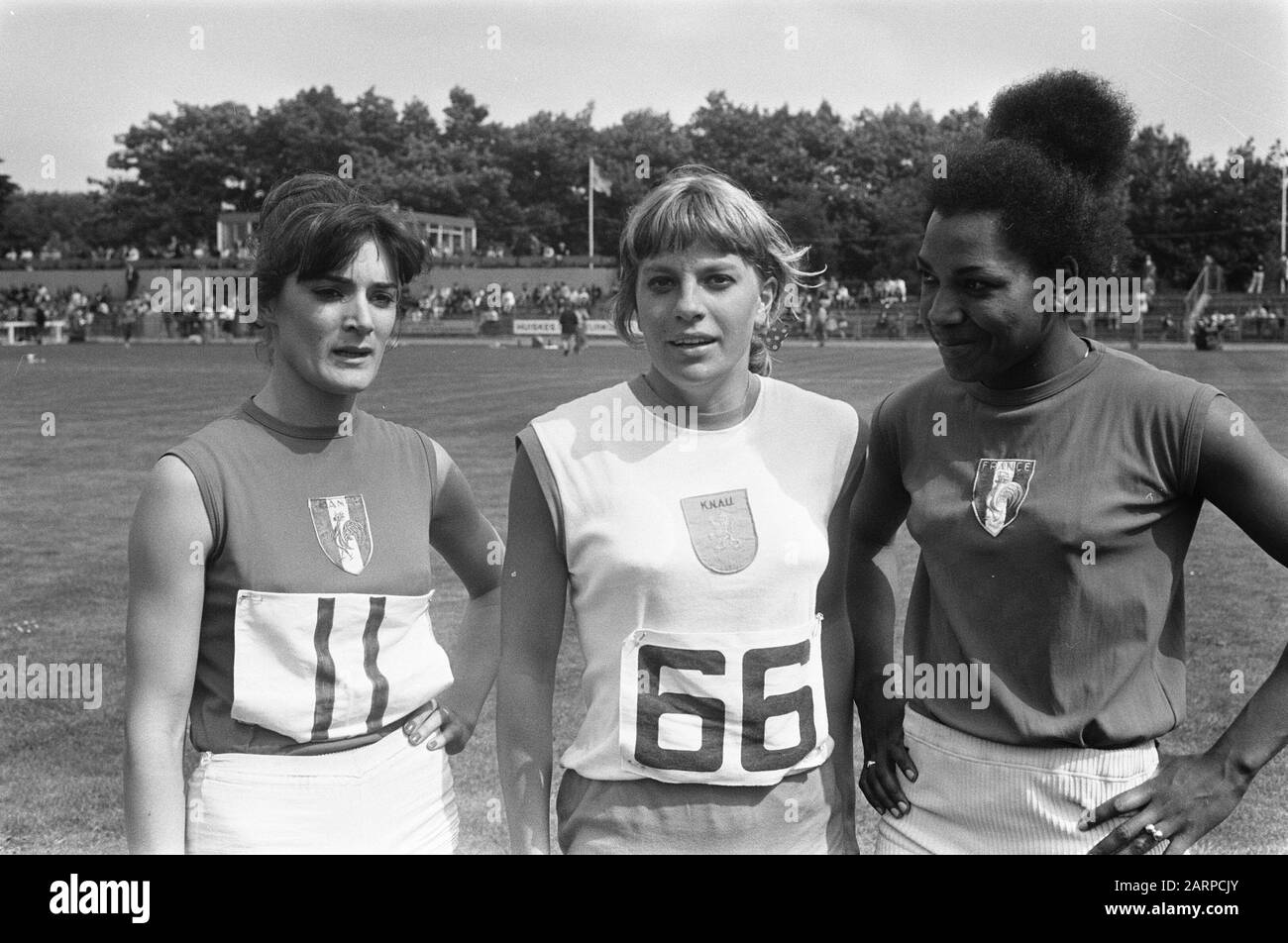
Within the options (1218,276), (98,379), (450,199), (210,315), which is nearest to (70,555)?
(98,379)

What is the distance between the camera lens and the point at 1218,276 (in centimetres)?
5106

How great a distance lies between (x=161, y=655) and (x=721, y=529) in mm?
1112

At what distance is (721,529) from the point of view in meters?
2.60

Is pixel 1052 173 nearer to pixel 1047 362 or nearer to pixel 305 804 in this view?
pixel 1047 362

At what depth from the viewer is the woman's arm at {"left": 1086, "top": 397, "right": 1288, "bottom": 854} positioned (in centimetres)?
244

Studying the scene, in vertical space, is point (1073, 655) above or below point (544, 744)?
above

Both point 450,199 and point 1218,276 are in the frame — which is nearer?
point 1218,276

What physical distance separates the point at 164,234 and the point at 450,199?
55.5ft

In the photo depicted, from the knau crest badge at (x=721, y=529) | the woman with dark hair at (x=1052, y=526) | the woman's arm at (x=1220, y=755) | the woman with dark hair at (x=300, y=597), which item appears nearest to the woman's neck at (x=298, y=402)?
the woman with dark hair at (x=300, y=597)

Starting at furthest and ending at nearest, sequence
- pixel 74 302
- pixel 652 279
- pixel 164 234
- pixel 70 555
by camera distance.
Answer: pixel 164 234, pixel 74 302, pixel 70 555, pixel 652 279
